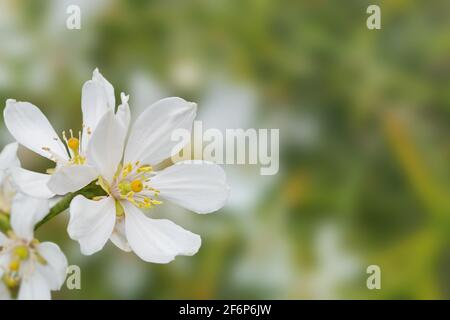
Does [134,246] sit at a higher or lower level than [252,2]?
lower

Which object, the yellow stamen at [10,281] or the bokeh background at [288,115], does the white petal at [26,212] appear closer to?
the yellow stamen at [10,281]

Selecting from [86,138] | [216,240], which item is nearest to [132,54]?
[216,240]

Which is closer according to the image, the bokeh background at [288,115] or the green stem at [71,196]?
the green stem at [71,196]

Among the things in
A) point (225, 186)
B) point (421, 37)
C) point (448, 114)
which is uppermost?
point (421, 37)

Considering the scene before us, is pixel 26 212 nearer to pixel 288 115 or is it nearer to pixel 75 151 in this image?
pixel 75 151

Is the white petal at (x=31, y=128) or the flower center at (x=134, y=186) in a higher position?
the white petal at (x=31, y=128)

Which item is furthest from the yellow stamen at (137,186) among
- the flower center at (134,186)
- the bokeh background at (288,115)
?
the bokeh background at (288,115)

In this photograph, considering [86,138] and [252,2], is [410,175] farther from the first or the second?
[86,138]
